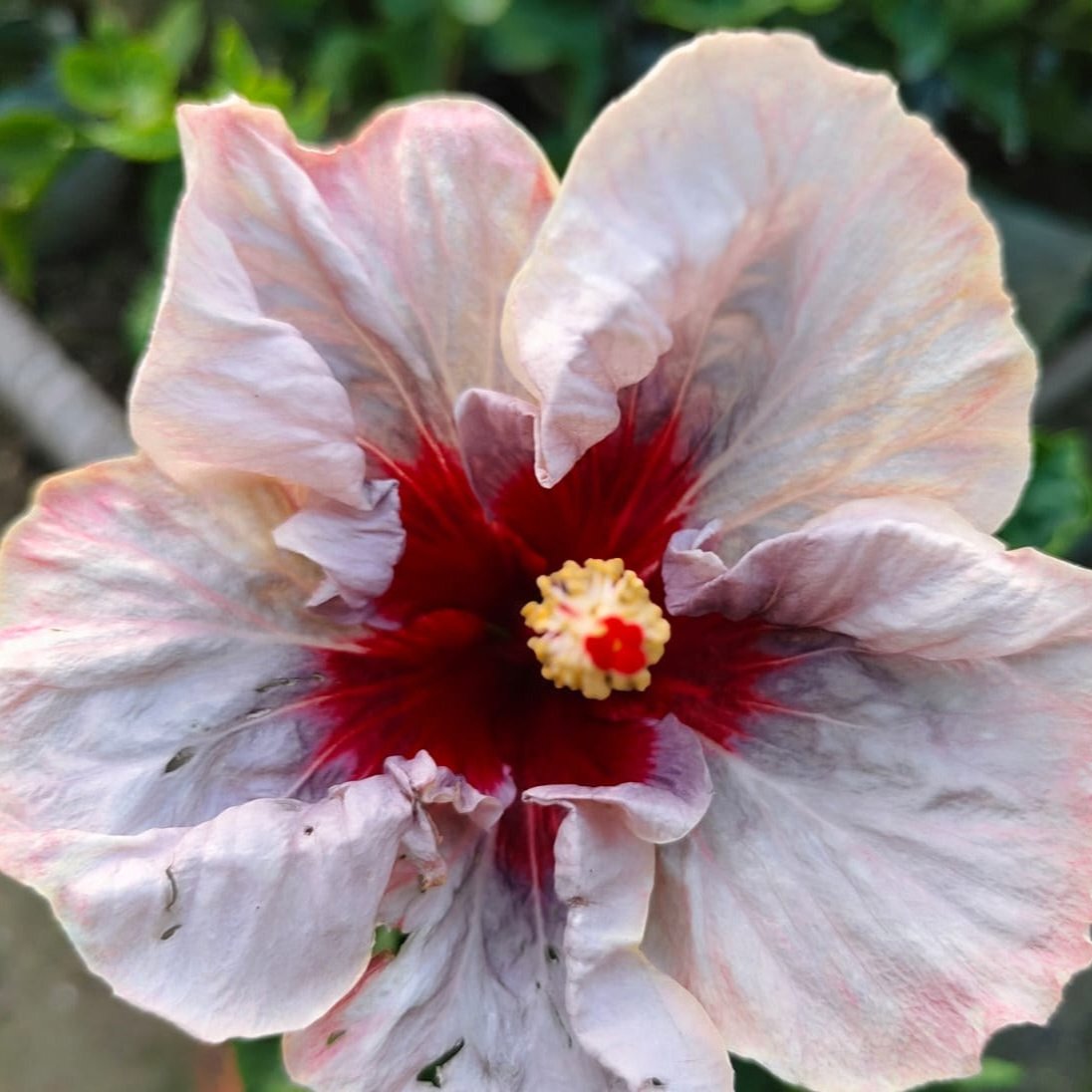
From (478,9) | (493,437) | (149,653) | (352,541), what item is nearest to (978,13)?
(478,9)

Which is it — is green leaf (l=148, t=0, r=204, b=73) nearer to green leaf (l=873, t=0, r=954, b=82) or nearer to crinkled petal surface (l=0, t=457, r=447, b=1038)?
green leaf (l=873, t=0, r=954, b=82)

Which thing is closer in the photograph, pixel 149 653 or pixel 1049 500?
pixel 149 653

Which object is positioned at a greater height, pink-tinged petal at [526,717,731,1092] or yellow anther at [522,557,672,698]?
yellow anther at [522,557,672,698]

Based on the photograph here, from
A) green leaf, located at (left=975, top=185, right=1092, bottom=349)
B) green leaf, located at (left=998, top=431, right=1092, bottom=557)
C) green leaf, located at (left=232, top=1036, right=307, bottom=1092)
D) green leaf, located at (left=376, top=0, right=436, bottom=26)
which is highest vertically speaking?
green leaf, located at (left=376, top=0, right=436, bottom=26)

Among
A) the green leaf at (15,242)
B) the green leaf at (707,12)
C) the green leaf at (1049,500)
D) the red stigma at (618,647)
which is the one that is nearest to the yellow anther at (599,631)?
the red stigma at (618,647)

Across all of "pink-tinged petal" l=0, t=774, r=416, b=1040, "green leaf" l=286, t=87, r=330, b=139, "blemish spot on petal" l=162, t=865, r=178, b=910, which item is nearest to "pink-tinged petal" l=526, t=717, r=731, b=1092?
"pink-tinged petal" l=0, t=774, r=416, b=1040

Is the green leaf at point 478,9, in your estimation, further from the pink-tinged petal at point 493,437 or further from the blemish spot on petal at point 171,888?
the blemish spot on petal at point 171,888

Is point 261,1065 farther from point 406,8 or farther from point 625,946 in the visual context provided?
point 406,8
